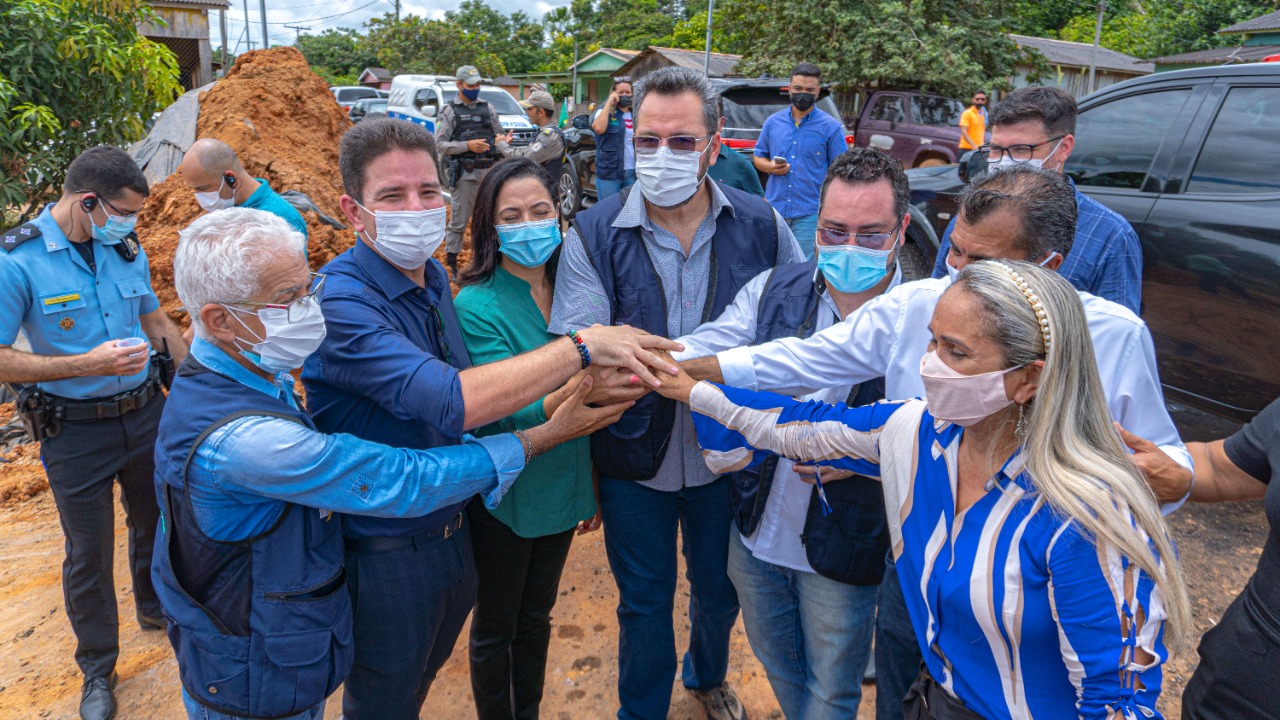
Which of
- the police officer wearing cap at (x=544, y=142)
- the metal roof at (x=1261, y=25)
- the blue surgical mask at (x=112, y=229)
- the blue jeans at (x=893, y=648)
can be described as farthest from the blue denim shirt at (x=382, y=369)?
the metal roof at (x=1261, y=25)

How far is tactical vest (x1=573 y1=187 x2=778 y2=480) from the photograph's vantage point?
8.00ft

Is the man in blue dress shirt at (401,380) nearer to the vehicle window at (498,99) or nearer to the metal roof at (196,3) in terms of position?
the vehicle window at (498,99)

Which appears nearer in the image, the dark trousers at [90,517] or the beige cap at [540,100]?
the dark trousers at [90,517]

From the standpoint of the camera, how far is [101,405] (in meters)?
3.08

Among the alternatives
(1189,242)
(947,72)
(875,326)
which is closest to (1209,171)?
(1189,242)

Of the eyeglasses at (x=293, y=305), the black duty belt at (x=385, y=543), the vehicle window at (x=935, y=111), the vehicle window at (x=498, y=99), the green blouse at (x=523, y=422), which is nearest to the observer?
the eyeglasses at (x=293, y=305)

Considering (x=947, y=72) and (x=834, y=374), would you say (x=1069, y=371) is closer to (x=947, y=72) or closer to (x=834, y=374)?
(x=834, y=374)

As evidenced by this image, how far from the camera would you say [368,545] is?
204 cm

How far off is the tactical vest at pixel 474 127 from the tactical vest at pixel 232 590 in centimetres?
643

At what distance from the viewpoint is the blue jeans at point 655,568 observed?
8.31 ft

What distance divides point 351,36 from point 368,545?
58.8 meters

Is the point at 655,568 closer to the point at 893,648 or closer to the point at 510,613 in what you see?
the point at 510,613

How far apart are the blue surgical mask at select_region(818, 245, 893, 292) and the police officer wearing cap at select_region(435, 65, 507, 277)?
6.03 metres

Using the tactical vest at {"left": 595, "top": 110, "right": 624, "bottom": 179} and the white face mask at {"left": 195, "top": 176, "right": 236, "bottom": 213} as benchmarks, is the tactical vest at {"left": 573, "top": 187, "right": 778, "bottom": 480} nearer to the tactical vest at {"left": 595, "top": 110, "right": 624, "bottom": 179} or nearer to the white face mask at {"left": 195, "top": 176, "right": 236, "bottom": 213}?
the white face mask at {"left": 195, "top": 176, "right": 236, "bottom": 213}
